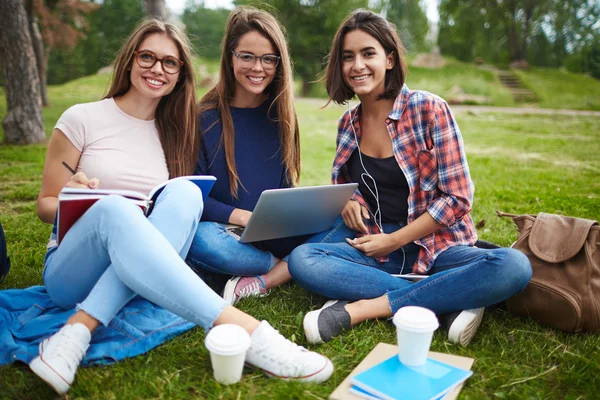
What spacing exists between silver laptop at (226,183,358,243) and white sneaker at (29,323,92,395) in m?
0.81

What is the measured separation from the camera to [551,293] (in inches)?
84.6

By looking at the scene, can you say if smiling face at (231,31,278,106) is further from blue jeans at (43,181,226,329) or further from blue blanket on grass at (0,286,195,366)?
blue blanket on grass at (0,286,195,366)

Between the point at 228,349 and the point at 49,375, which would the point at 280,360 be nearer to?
the point at 228,349

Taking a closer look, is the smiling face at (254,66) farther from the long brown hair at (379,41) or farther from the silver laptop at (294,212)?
the silver laptop at (294,212)

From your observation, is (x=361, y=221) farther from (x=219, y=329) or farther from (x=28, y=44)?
(x=28, y=44)

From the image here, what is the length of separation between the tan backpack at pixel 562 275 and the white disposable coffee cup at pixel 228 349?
1.28 m

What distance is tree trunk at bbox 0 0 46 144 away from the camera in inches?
274

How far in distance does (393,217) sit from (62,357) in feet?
5.09

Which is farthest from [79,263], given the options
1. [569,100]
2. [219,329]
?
[569,100]

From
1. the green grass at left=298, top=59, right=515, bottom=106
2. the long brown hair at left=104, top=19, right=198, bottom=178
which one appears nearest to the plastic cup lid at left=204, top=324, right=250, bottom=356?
the long brown hair at left=104, top=19, right=198, bottom=178

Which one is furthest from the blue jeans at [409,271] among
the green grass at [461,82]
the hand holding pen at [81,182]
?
the green grass at [461,82]

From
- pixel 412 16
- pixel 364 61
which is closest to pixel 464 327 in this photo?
pixel 364 61

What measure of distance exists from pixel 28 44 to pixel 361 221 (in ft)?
21.3

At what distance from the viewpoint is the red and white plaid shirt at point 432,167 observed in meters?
2.32
